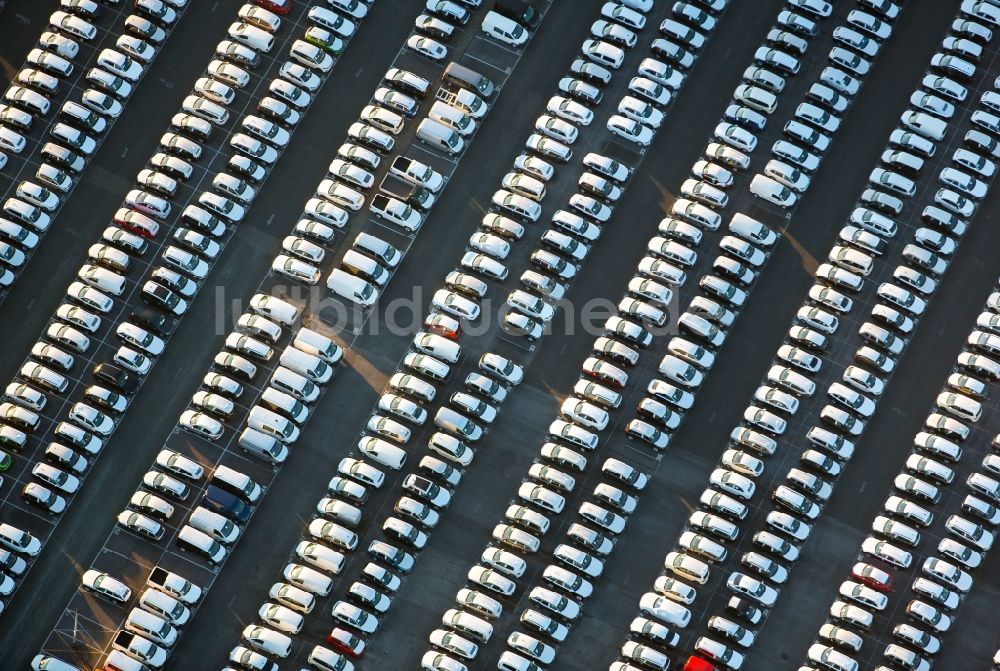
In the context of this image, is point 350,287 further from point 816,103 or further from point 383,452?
point 816,103

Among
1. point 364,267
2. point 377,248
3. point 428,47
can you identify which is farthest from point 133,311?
point 428,47

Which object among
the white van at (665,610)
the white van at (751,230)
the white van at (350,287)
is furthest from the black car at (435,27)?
the white van at (665,610)

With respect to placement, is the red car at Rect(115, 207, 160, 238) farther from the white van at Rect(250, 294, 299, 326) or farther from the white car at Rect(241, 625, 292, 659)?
the white car at Rect(241, 625, 292, 659)

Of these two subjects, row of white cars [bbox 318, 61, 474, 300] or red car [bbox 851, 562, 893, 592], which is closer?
red car [bbox 851, 562, 893, 592]

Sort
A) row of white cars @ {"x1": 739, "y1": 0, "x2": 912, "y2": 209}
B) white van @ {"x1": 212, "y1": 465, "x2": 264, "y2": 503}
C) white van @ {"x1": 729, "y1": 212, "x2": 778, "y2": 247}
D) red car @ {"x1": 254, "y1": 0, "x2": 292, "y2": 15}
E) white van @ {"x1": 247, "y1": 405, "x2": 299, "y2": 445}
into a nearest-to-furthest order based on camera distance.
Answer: white van @ {"x1": 212, "y1": 465, "x2": 264, "y2": 503} < white van @ {"x1": 247, "y1": 405, "x2": 299, "y2": 445} < white van @ {"x1": 729, "y1": 212, "x2": 778, "y2": 247} < row of white cars @ {"x1": 739, "y1": 0, "x2": 912, "y2": 209} < red car @ {"x1": 254, "y1": 0, "x2": 292, "y2": 15}

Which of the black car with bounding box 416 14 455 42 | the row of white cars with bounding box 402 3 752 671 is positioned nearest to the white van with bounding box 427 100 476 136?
the black car with bounding box 416 14 455 42

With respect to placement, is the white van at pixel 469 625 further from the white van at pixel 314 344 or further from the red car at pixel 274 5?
the red car at pixel 274 5

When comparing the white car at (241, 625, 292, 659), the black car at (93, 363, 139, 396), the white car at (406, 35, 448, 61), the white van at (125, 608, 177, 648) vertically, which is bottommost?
the white van at (125, 608, 177, 648)
